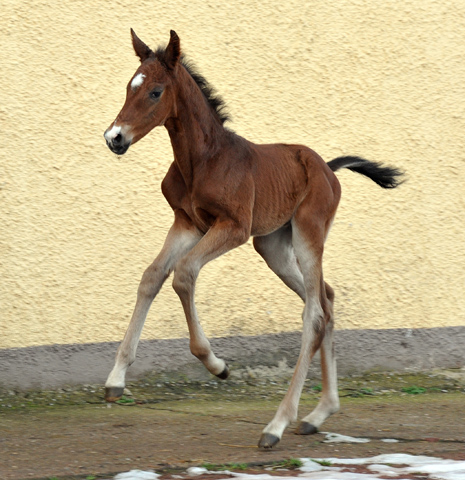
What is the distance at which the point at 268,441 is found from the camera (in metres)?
4.17

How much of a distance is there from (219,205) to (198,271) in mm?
391

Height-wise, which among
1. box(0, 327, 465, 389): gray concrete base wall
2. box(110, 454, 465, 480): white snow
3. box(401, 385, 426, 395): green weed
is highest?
box(0, 327, 465, 389): gray concrete base wall

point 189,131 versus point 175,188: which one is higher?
point 189,131

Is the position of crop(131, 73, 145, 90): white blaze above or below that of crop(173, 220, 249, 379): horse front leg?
above

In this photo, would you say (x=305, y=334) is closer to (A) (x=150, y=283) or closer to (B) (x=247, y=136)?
(A) (x=150, y=283)

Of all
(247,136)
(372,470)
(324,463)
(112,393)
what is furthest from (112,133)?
(247,136)

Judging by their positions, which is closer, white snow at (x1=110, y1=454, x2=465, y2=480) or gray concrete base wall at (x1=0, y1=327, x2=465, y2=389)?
white snow at (x1=110, y1=454, x2=465, y2=480)

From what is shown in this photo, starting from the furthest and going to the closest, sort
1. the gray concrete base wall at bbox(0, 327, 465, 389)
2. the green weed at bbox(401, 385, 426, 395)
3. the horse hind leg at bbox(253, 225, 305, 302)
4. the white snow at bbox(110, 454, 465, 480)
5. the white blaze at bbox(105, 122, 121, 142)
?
1. the green weed at bbox(401, 385, 426, 395)
2. the gray concrete base wall at bbox(0, 327, 465, 389)
3. the horse hind leg at bbox(253, 225, 305, 302)
4. the white blaze at bbox(105, 122, 121, 142)
5. the white snow at bbox(110, 454, 465, 480)

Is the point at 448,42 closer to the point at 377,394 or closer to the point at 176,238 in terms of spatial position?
the point at 377,394

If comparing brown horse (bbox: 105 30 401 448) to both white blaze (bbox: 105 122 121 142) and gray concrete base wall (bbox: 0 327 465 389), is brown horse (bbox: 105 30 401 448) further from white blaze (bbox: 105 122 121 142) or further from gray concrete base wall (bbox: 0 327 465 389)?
gray concrete base wall (bbox: 0 327 465 389)

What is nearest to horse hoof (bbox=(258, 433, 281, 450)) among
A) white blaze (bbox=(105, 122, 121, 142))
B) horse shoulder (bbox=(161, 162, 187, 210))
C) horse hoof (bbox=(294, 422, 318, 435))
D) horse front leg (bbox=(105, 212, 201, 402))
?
horse hoof (bbox=(294, 422, 318, 435))

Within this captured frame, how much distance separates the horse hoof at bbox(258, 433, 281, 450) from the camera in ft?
13.7

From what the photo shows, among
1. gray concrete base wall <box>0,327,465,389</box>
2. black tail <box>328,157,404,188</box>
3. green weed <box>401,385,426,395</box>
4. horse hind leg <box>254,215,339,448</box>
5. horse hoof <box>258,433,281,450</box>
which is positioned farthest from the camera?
green weed <box>401,385,426,395</box>

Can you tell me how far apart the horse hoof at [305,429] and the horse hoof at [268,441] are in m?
0.52
